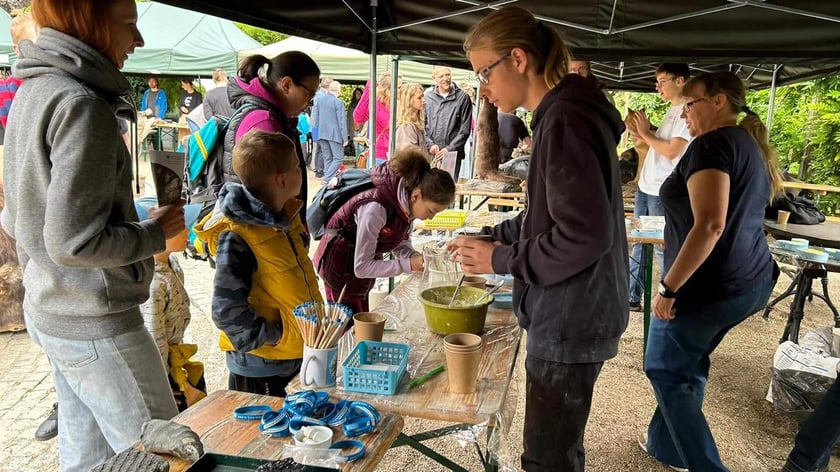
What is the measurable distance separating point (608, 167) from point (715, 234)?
0.88 metres

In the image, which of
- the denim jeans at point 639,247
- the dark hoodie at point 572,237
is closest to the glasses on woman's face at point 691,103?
the dark hoodie at point 572,237

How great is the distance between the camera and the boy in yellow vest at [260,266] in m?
1.72

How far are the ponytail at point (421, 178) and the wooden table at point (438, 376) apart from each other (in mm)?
475

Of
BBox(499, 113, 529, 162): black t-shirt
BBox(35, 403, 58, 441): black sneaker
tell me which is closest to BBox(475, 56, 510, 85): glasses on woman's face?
BBox(35, 403, 58, 441): black sneaker

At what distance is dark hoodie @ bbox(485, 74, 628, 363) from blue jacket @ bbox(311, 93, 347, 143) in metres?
8.50

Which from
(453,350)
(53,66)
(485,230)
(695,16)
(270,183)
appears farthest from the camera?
(695,16)

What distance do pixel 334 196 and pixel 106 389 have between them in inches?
51.3

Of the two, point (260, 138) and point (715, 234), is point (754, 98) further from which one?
point (260, 138)

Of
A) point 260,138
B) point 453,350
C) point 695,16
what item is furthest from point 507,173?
point 453,350


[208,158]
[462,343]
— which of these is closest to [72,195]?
[462,343]

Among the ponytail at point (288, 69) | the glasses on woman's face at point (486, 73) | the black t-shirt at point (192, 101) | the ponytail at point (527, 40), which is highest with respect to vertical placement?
the black t-shirt at point (192, 101)

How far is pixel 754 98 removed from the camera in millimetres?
11039

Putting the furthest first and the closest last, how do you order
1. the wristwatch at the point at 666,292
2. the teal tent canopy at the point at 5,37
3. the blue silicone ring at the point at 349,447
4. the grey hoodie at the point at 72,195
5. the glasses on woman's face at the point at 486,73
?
the teal tent canopy at the point at 5,37, the wristwatch at the point at 666,292, the glasses on woman's face at the point at 486,73, the grey hoodie at the point at 72,195, the blue silicone ring at the point at 349,447

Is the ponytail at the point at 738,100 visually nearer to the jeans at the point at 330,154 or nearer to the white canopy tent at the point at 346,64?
the white canopy tent at the point at 346,64
